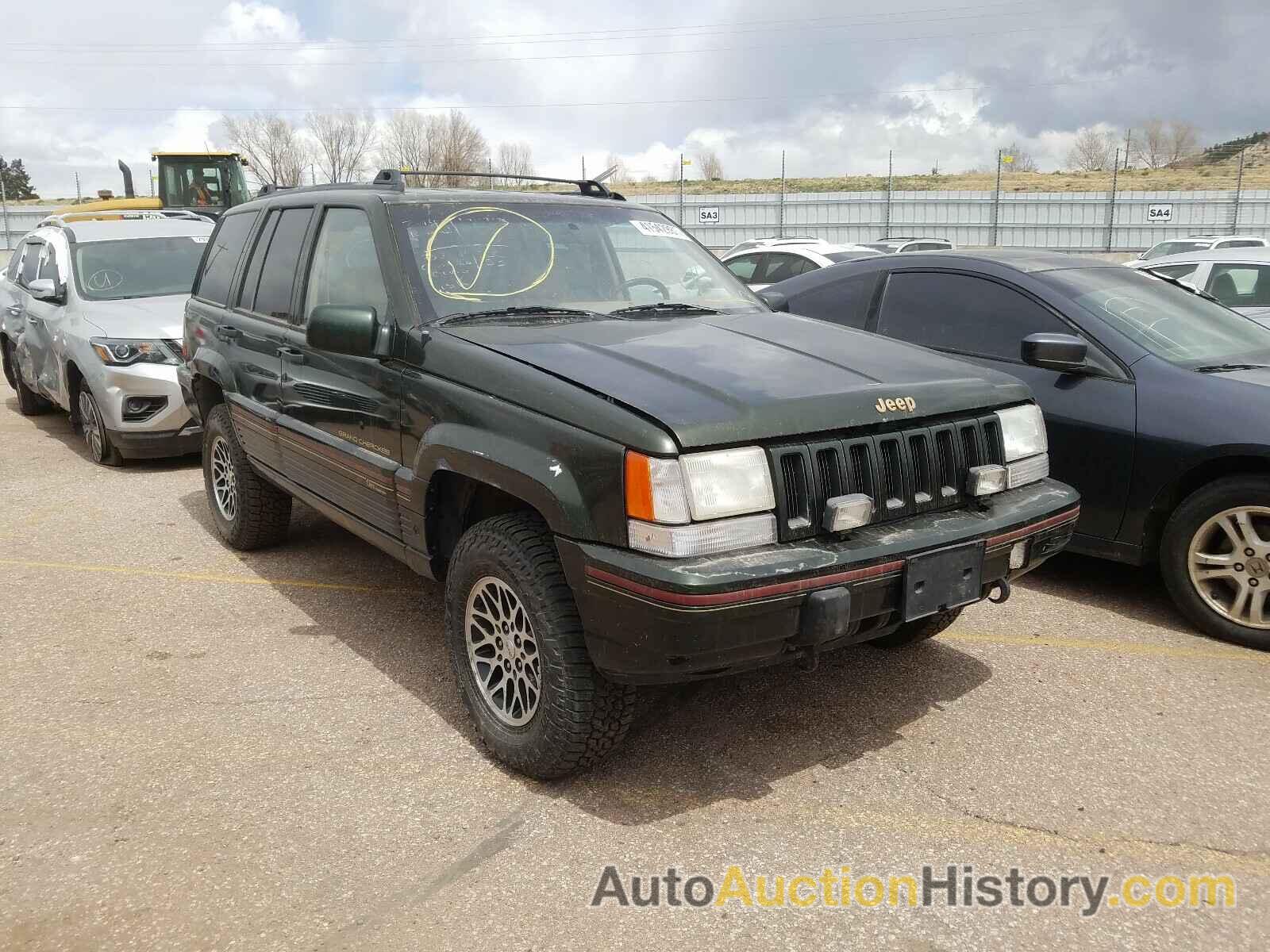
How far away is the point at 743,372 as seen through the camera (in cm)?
315

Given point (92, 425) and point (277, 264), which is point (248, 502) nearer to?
point (277, 264)

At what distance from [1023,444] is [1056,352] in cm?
123

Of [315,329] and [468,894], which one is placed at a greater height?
[315,329]

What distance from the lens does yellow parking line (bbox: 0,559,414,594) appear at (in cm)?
514

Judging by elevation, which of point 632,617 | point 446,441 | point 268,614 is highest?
point 446,441

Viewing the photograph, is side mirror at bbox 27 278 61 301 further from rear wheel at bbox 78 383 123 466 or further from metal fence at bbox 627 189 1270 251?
metal fence at bbox 627 189 1270 251

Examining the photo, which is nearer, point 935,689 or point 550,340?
point 550,340

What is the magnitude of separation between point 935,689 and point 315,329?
2.68 m

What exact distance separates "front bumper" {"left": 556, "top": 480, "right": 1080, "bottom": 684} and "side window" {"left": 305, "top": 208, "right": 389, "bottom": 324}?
1600 millimetres

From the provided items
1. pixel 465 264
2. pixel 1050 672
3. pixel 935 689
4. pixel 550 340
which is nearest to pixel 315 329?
pixel 465 264

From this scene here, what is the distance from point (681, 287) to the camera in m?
4.32

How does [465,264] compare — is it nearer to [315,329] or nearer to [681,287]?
[315,329]

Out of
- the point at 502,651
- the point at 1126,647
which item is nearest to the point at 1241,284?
the point at 1126,647

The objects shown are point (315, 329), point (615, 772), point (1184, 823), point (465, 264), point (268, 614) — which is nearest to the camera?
point (1184, 823)
